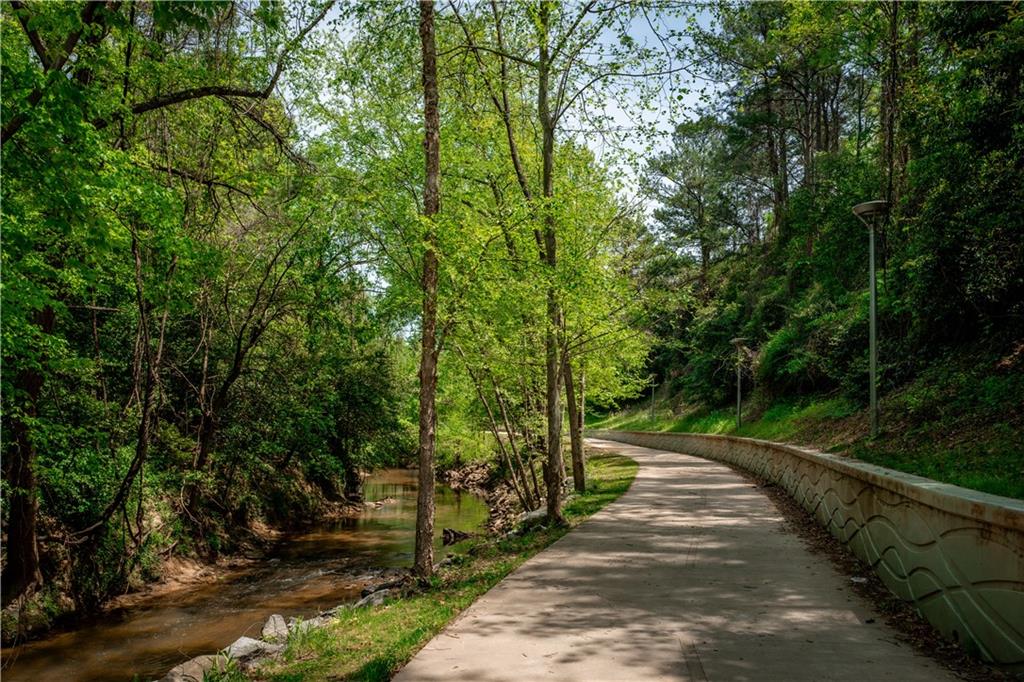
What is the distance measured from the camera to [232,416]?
55.5 feet

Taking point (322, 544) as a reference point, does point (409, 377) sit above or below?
above

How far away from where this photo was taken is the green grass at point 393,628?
5240 millimetres

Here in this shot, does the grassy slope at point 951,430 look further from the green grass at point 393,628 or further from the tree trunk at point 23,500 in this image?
the tree trunk at point 23,500

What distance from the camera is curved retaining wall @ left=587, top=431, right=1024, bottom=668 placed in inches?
157

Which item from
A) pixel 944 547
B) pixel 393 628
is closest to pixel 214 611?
pixel 393 628

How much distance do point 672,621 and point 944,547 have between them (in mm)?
2254

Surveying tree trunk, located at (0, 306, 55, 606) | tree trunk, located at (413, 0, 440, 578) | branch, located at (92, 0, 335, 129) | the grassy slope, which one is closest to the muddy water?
tree trunk, located at (0, 306, 55, 606)

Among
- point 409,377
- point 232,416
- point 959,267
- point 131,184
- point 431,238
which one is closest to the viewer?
point 131,184

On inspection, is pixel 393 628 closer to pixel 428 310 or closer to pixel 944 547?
pixel 428 310

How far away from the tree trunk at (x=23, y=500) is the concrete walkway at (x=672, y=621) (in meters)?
8.19

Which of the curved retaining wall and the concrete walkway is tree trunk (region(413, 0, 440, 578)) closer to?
the concrete walkway

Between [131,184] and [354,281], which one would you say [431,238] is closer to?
[131,184]

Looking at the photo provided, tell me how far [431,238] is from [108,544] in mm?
9539

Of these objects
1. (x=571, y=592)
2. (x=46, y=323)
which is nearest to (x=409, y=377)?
(x=46, y=323)
